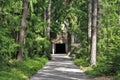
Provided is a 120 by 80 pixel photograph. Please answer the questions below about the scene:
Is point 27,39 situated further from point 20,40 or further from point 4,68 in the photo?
point 4,68

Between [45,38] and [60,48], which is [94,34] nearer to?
[45,38]

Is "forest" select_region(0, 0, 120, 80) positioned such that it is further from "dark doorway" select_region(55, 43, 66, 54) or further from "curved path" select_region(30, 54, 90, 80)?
"dark doorway" select_region(55, 43, 66, 54)

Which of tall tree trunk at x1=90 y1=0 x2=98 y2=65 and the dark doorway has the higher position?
tall tree trunk at x1=90 y1=0 x2=98 y2=65

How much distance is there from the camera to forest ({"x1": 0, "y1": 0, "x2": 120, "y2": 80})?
776 inches

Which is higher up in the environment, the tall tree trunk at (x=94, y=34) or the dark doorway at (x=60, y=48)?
the tall tree trunk at (x=94, y=34)

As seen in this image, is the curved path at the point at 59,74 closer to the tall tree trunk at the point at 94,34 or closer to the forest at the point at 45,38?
the forest at the point at 45,38

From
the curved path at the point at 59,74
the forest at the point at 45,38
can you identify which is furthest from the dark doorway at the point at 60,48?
the curved path at the point at 59,74

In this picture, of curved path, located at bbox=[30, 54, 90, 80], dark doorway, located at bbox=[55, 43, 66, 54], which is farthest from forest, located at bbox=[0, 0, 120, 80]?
dark doorway, located at bbox=[55, 43, 66, 54]

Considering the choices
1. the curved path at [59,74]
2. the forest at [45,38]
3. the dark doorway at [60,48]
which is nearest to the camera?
the curved path at [59,74]

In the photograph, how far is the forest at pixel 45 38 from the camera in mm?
19703

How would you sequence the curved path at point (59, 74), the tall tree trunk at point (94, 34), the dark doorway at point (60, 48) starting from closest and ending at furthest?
the curved path at point (59, 74), the tall tree trunk at point (94, 34), the dark doorway at point (60, 48)

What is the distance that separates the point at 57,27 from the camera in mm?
57500

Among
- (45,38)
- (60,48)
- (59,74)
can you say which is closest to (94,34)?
(59,74)

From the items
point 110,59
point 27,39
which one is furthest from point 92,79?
point 27,39
